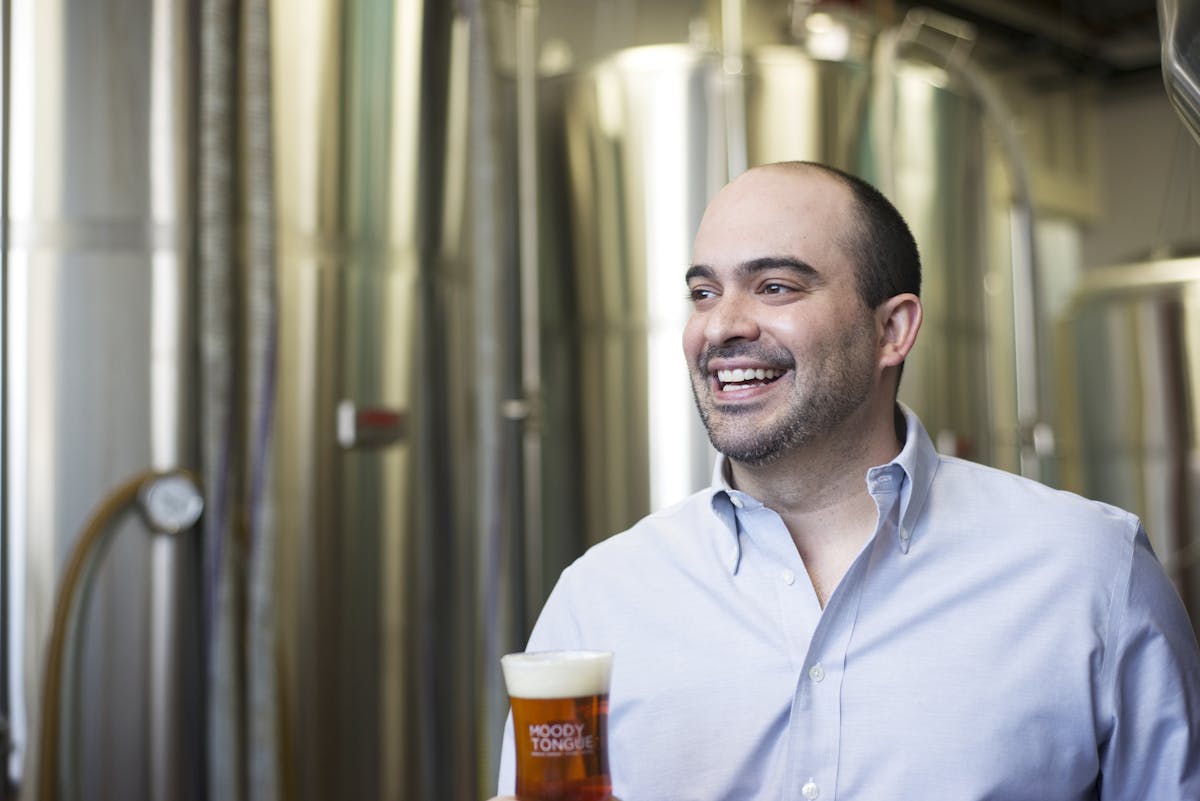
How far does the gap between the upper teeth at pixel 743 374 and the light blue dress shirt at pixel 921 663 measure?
0.45 feet

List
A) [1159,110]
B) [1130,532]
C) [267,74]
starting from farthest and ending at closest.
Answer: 1. [1159,110]
2. [267,74]
3. [1130,532]

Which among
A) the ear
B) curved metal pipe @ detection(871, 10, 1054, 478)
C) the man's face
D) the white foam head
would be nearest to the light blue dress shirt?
the man's face

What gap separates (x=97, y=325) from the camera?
2.55 m

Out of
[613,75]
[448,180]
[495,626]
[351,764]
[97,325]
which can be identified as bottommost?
[351,764]

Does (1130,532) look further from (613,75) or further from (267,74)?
(613,75)

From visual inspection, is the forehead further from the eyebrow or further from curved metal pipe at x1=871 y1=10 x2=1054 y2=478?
curved metal pipe at x1=871 y1=10 x2=1054 y2=478

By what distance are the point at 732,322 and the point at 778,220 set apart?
15 centimetres

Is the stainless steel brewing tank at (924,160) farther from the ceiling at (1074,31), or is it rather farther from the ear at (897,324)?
the ceiling at (1074,31)

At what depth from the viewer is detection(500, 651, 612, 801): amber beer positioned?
1.24m

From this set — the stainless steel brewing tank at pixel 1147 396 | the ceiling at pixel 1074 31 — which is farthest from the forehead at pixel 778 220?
the ceiling at pixel 1074 31

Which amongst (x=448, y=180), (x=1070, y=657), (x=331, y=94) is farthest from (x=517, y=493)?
(x=1070, y=657)

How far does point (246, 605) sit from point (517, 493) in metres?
1.35

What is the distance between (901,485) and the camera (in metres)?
1.73

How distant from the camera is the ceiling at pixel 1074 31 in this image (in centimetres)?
751
